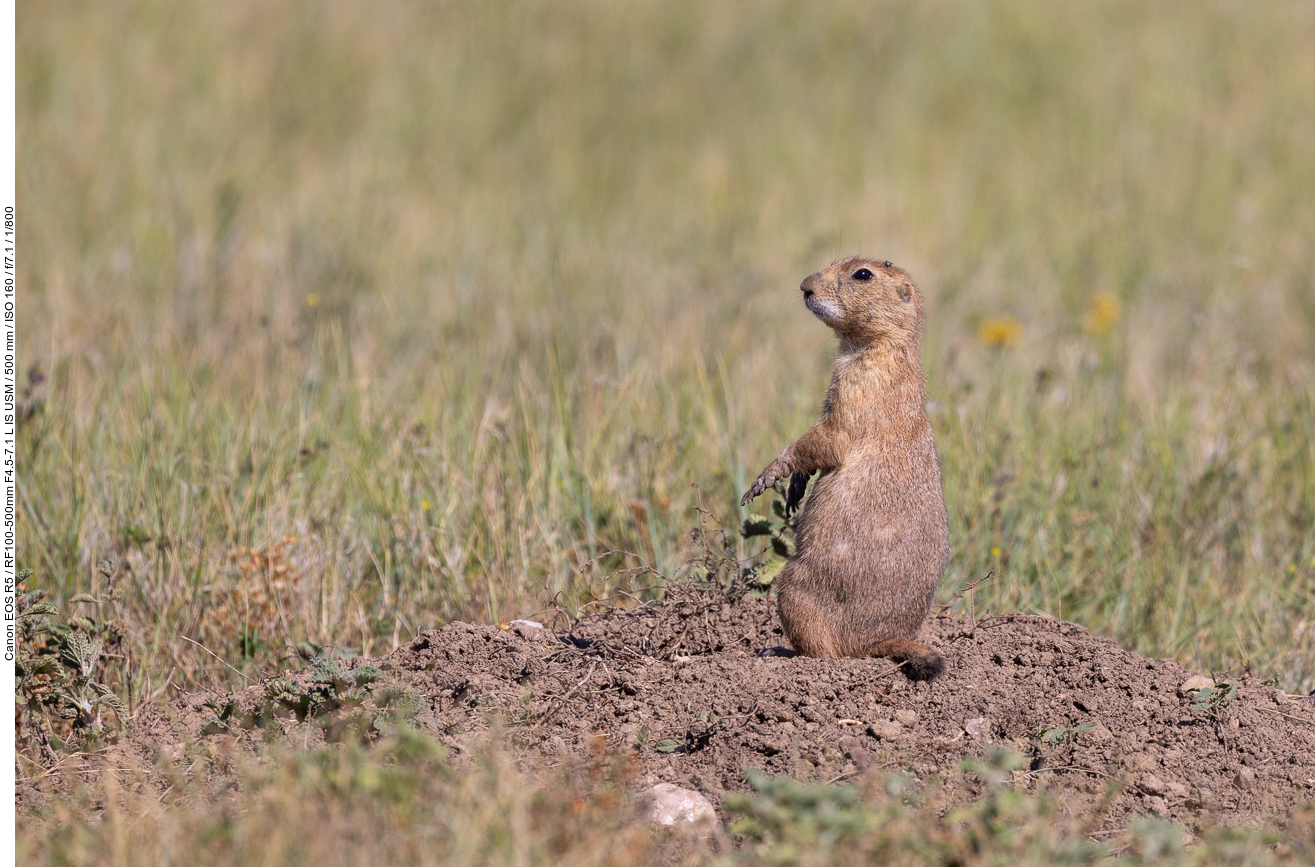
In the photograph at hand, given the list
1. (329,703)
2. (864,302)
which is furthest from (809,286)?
(329,703)

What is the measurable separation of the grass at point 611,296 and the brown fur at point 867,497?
0.66 metres

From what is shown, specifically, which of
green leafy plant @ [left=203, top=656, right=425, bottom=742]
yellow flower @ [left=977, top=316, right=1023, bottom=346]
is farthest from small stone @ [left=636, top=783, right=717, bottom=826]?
yellow flower @ [left=977, top=316, right=1023, bottom=346]

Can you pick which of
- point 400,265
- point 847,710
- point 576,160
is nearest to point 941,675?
point 847,710

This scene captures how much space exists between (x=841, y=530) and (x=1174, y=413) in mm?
2752

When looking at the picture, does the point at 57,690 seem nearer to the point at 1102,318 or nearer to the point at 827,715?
the point at 827,715

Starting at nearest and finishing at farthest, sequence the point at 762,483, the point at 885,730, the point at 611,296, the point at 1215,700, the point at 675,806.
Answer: the point at 675,806
the point at 885,730
the point at 1215,700
the point at 762,483
the point at 611,296

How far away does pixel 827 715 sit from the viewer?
11.5 feet

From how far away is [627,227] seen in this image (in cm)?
896

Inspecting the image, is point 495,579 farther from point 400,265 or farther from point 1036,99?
point 1036,99

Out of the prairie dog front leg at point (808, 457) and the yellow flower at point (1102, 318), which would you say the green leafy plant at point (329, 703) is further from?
the yellow flower at point (1102, 318)

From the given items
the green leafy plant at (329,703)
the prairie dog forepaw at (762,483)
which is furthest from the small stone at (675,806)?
the prairie dog forepaw at (762,483)

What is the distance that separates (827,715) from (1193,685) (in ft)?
3.47

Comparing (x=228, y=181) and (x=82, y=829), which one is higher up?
(x=228, y=181)

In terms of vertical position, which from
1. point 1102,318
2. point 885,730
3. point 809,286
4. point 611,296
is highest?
point 809,286
